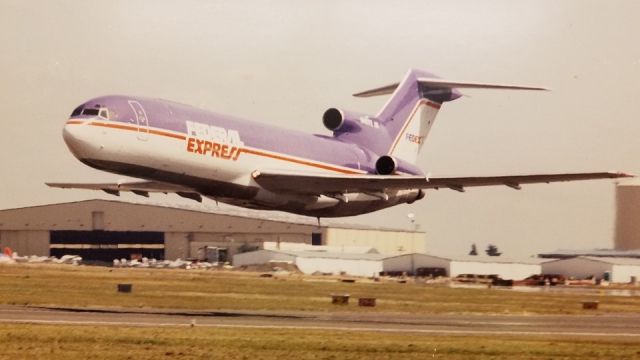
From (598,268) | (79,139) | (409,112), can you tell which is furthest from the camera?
(598,268)

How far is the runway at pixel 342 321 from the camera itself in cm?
4009

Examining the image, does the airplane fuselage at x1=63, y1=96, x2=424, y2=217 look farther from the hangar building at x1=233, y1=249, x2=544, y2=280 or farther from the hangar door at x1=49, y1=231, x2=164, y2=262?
the hangar door at x1=49, y1=231, x2=164, y2=262

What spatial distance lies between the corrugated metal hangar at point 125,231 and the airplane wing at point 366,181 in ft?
284

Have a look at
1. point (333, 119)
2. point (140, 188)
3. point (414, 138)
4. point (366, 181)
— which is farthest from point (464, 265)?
point (140, 188)

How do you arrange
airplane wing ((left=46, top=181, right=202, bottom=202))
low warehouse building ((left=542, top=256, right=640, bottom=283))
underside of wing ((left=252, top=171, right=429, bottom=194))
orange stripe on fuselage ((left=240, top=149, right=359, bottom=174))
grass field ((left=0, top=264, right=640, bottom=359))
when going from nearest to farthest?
grass field ((left=0, top=264, right=640, bottom=359)) → orange stripe on fuselage ((left=240, top=149, right=359, bottom=174)) → underside of wing ((left=252, top=171, right=429, bottom=194)) → airplane wing ((left=46, top=181, right=202, bottom=202)) → low warehouse building ((left=542, top=256, right=640, bottom=283))

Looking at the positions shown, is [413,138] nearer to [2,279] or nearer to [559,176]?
[559,176]

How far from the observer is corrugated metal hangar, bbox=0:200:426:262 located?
5674 inches

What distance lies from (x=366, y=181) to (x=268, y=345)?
923 inches

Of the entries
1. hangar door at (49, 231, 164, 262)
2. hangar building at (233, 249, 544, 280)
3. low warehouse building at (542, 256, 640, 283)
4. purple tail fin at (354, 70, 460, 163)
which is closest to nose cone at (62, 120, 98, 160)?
purple tail fin at (354, 70, 460, 163)

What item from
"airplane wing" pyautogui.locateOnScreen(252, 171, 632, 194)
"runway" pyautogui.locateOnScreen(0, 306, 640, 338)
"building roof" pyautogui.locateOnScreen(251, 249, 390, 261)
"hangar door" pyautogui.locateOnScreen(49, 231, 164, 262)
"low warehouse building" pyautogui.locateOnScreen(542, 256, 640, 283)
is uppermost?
"airplane wing" pyautogui.locateOnScreen(252, 171, 632, 194)

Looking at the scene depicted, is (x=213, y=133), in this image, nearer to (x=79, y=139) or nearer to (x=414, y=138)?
(x=79, y=139)

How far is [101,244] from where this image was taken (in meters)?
145

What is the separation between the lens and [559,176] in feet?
163

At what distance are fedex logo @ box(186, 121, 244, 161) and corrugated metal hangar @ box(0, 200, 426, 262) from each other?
9085cm
